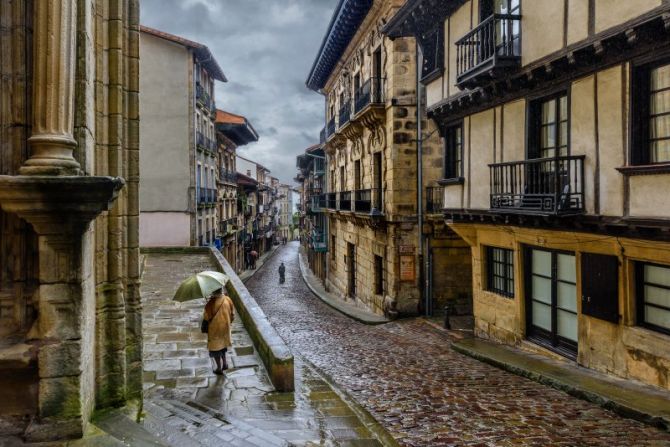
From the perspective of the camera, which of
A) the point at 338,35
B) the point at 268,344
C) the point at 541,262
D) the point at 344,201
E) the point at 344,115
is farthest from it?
the point at 344,115

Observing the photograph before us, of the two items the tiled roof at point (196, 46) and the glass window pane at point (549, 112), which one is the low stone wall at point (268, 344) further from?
the tiled roof at point (196, 46)

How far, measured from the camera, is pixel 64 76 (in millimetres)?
3861

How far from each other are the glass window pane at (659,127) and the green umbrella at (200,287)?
682 cm

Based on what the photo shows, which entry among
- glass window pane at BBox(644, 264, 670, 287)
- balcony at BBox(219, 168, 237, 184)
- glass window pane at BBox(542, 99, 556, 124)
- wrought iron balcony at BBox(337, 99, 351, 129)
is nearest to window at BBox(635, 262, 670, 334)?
glass window pane at BBox(644, 264, 670, 287)

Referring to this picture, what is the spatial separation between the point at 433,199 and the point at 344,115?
8492 millimetres

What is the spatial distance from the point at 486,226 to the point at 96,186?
10555 mm

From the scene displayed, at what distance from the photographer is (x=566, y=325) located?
1049 cm

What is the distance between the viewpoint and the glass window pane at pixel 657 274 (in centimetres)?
812

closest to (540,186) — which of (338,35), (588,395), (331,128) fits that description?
(588,395)

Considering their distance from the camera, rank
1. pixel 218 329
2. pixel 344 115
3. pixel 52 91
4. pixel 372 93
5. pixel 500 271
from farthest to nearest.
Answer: pixel 344 115 < pixel 372 93 < pixel 500 271 < pixel 218 329 < pixel 52 91

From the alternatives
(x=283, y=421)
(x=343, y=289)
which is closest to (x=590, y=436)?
(x=283, y=421)

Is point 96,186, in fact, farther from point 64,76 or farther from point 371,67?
point 371,67

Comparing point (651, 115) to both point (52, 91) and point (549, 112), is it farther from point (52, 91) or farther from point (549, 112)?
point (52, 91)

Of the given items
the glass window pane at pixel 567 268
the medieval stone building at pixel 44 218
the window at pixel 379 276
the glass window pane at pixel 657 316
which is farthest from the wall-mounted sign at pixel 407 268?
the medieval stone building at pixel 44 218
